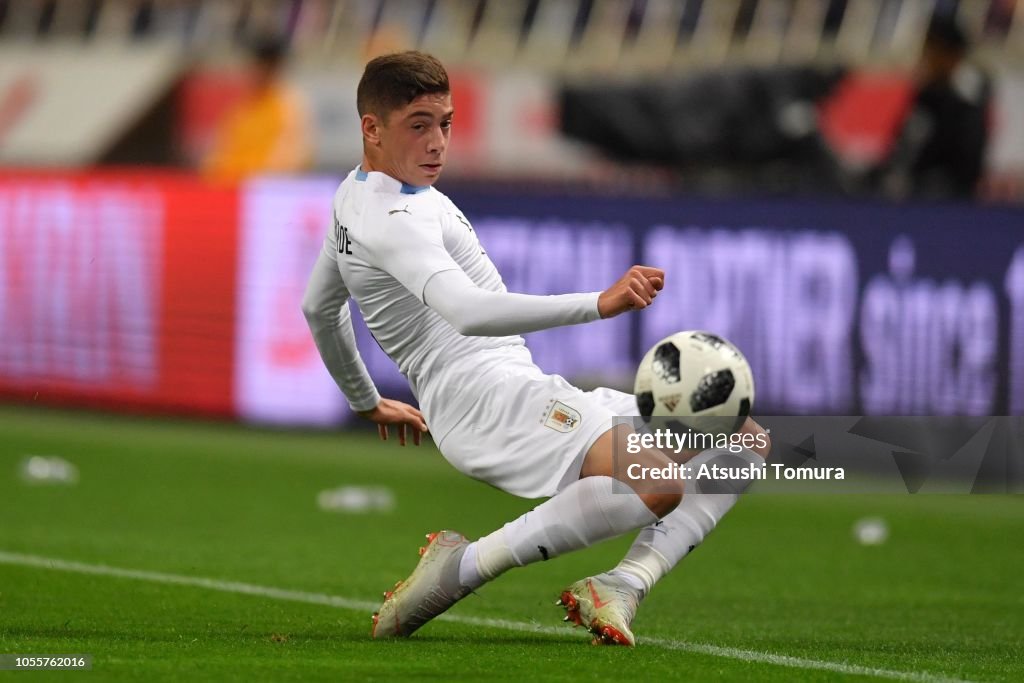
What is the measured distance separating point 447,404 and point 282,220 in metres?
8.49

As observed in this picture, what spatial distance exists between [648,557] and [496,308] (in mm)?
1016

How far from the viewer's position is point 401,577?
809 cm

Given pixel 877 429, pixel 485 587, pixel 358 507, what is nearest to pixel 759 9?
pixel 877 429

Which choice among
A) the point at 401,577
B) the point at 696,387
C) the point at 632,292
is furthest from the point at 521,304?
the point at 401,577

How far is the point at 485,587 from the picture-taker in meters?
7.88

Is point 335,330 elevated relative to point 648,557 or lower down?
elevated

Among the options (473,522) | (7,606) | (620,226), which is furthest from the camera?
(620,226)

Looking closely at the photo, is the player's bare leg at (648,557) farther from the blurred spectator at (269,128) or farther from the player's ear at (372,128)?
the blurred spectator at (269,128)

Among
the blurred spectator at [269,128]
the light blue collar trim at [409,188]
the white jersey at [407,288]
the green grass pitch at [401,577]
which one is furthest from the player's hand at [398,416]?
the blurred spectator at [269,128]

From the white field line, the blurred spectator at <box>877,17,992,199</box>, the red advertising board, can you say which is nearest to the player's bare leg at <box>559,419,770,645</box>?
the white field line

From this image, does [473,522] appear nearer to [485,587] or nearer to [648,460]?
[485,587]

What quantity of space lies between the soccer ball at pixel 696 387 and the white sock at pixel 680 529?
30cm

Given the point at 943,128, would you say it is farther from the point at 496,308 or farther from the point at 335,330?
the point at 496,308

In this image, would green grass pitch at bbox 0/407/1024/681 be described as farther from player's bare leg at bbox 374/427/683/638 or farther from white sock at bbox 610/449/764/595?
white sock at bbox 610/449/764/595
